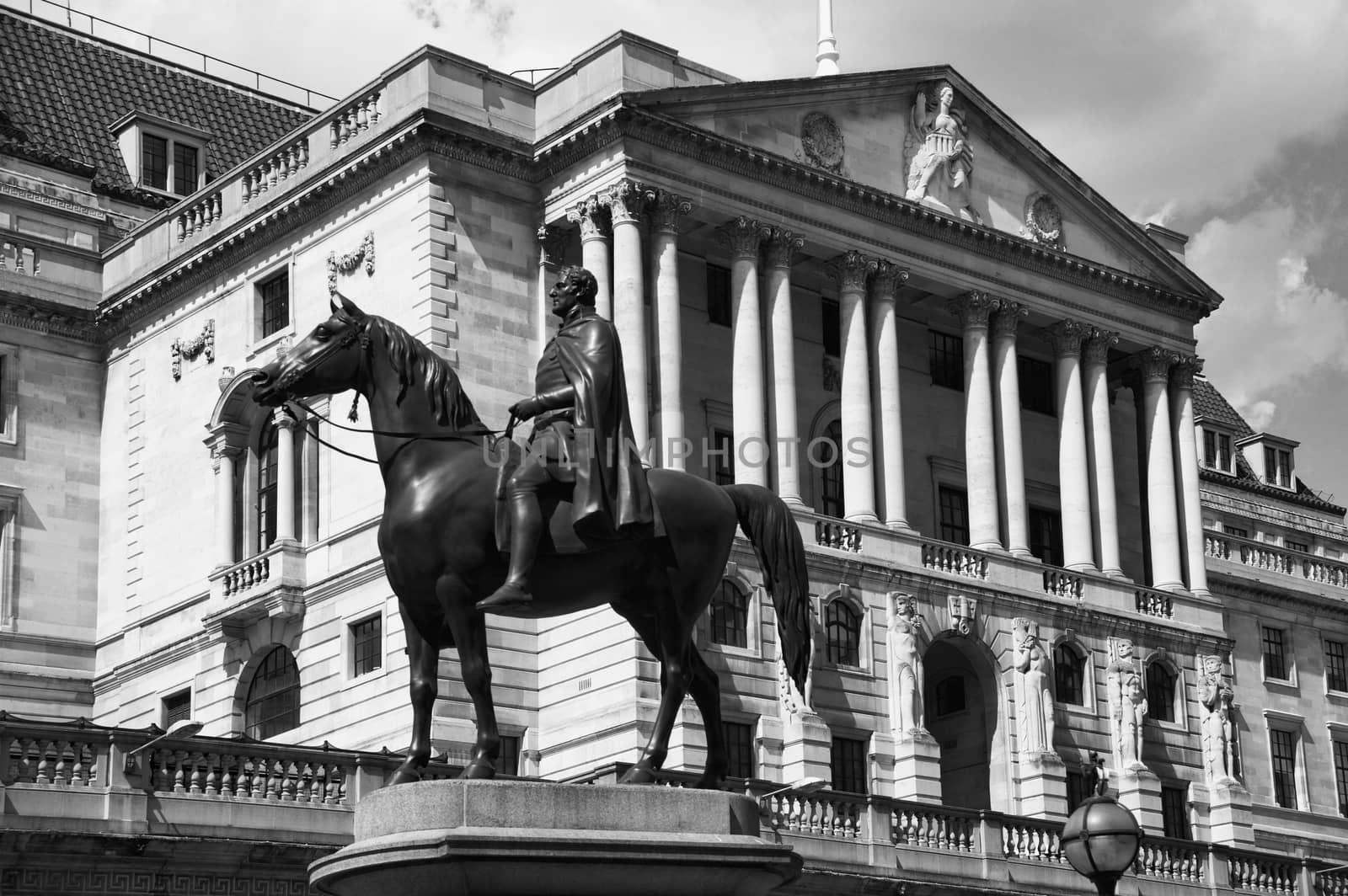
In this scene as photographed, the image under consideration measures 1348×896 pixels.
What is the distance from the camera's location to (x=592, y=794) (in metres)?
19.6

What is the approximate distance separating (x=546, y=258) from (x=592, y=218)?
74.4 inches

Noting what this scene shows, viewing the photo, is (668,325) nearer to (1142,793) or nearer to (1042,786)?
(1042,786)

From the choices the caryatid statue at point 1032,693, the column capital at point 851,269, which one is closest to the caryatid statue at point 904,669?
the caryatid statue at point 1032,693

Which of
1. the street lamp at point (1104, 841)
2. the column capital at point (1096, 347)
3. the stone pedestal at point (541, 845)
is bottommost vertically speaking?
the stone pedestal at point (541, 845)

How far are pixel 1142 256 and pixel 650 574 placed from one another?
155ft

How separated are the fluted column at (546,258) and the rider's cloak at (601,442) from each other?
34.2m

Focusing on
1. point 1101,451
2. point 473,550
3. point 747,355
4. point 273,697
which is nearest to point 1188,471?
point 1101,451

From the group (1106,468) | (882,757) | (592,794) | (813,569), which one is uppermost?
(1106,468)

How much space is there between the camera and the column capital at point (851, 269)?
59531 millimetres

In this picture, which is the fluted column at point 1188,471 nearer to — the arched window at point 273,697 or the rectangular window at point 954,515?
the rectangular window at point 954,515

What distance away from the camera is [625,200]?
54812 millimetres

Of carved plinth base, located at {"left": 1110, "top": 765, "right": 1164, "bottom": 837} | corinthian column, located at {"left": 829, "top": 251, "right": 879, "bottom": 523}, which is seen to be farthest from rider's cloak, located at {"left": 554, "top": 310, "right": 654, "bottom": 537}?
carved plinth base, located at {"left": 1110, "top": 765, "right": 1164, "bottom": 837}

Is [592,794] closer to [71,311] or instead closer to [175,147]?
[71,311]

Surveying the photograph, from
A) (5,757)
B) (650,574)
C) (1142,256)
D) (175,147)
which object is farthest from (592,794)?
(175,147)
